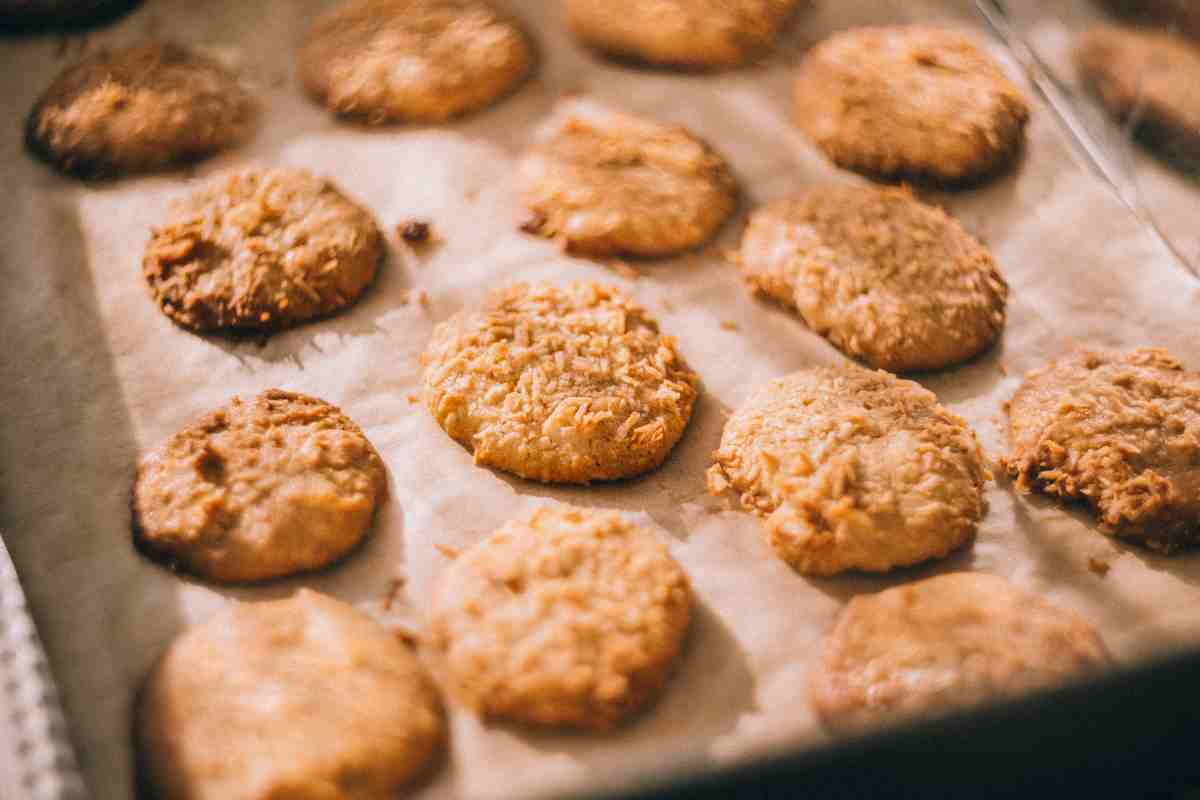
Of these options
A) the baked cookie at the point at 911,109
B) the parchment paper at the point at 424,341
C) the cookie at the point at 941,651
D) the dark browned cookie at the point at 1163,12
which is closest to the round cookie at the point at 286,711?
the parchment paper at the point at 424,341

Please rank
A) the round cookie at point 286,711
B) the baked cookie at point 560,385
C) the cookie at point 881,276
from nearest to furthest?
the round cookie at point 286,711
the baked cookie at point 560,385
the cookie at point 881,276

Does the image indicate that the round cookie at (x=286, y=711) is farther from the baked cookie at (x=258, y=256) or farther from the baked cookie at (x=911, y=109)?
the baked cookie at (x=911, y=109)

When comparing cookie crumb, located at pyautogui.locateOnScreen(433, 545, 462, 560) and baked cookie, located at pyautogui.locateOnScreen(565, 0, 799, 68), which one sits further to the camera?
baked cookie, located at pyautogui.locateOnScreen(565, 0, 799, 68)

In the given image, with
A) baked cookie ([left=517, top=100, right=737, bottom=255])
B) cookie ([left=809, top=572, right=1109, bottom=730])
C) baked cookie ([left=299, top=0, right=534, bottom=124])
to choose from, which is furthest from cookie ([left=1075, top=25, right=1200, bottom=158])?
baked cookie ([left=299, top=0, right=534, bottom=124])

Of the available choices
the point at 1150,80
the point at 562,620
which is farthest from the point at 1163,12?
the point at 562,620

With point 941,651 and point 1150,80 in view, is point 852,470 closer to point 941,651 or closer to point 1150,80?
point 941,651

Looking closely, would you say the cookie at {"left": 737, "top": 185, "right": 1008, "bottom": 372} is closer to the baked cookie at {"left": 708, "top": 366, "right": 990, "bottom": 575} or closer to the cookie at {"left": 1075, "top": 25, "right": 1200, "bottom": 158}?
the baked cookie at {"left": 708, "top": 366, "right": 990, "bottom": 575}
